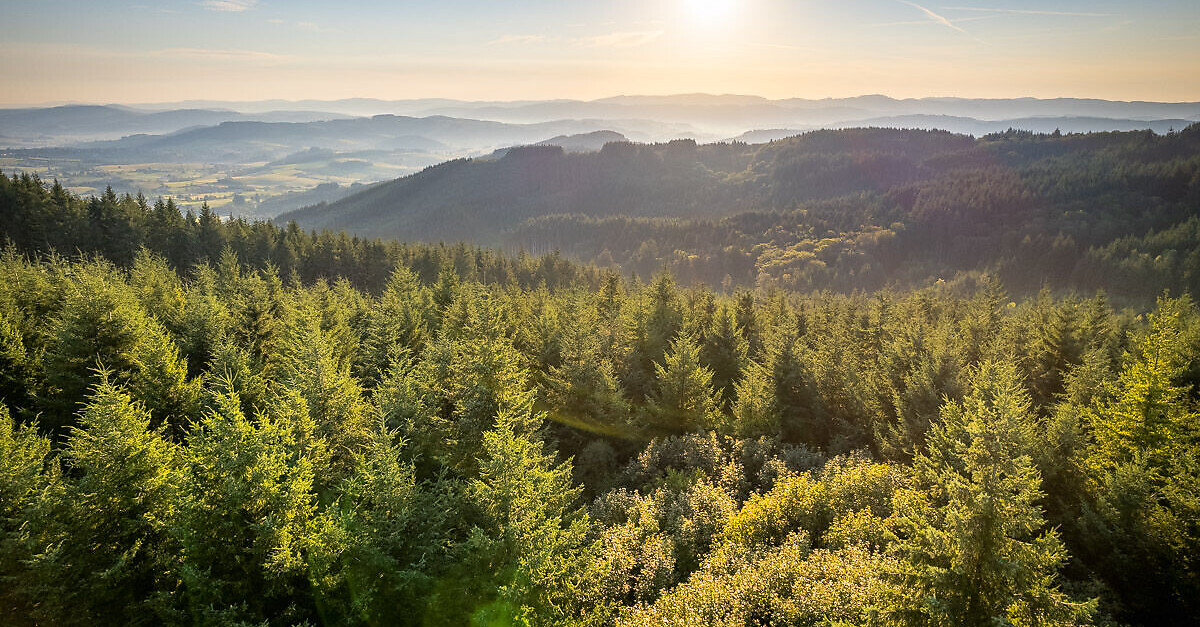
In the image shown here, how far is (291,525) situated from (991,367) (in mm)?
30251

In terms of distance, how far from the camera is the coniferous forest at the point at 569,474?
14.3 meters

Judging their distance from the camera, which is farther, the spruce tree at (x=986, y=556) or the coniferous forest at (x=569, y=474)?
the coniferous forest at (x=569, y=474)

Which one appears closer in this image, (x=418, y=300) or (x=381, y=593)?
(x=381, y=593)

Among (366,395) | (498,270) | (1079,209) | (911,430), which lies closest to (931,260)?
(1079,209)

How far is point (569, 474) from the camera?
91.2ft

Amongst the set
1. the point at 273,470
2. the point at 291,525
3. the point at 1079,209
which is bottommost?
the point at 291,525

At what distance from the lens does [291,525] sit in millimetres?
15367

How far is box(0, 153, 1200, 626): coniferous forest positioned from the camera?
47.1ft

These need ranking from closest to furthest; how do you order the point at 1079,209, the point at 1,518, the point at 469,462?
the point at 1,518, the point at 469,462, the point at 1079,209

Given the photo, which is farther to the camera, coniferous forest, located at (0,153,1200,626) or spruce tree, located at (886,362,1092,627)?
coniferous forest, located at (0,153,1200,626)

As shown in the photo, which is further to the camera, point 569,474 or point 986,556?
point 569,474

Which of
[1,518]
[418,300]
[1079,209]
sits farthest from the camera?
[1079,209]

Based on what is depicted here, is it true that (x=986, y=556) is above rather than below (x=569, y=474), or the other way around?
above

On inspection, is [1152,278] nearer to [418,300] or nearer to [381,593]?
[418,300]
